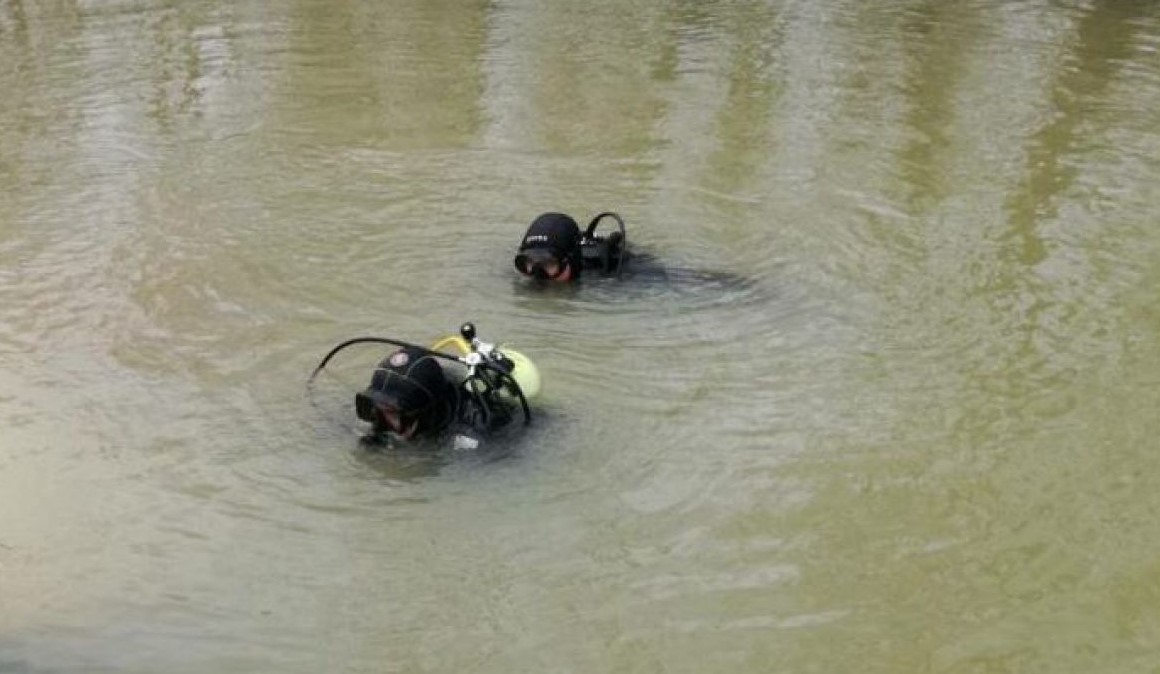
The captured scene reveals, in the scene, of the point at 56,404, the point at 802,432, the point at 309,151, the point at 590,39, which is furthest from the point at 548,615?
the point at 590,39

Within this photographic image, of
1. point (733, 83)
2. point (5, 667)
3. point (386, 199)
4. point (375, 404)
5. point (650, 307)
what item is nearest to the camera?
point (5, 667)

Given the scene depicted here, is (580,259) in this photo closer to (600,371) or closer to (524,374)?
(600,371)

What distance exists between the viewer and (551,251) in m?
9.45

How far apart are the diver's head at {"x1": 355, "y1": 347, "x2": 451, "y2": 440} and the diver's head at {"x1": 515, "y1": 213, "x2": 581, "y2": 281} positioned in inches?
99.9

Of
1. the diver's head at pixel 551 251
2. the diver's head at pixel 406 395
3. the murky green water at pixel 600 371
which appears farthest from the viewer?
the diver's head at pixel 551 251

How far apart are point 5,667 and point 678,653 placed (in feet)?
10.3

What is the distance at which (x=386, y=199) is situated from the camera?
1178 centimetres

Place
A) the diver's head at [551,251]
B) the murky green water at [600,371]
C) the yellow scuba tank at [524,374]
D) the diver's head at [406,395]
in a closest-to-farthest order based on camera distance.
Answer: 1. the murky green water at [600,371]
2. the diver's head at [406,395]
3. the yellow scuba tank at [524,374]
4. the diver's head at [551,251]

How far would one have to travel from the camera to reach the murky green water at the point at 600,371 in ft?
19.4

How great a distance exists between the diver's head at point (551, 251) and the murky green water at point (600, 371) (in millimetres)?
284

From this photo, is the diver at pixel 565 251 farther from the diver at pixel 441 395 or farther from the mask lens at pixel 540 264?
the diver at pixel 441 395

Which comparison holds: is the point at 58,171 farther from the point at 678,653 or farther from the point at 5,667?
the point at 678,653

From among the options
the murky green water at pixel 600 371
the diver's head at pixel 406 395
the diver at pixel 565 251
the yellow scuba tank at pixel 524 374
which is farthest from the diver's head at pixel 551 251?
the diver's head at pixel 406 395

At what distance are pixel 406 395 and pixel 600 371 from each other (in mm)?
1950
